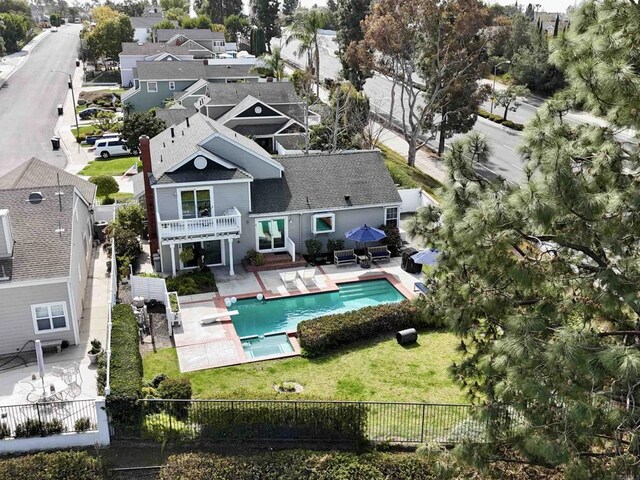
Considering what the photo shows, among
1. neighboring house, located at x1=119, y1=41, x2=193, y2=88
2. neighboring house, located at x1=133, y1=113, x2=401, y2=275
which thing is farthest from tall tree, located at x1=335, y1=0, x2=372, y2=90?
neighboring house, located at x1=133, y1=113, x2=401, y2=275

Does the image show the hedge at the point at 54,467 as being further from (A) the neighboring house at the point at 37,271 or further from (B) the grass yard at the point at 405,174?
(B) the grass yard at the point at 405,174

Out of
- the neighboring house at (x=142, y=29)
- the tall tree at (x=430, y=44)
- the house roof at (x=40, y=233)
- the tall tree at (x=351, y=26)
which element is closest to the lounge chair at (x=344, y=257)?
the house roof at (x=40, y=233)

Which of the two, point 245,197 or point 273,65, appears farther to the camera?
point 273,65

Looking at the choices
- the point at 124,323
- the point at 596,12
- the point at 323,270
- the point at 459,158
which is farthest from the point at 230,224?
the point at 596,12

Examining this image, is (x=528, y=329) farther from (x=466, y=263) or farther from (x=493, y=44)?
(x=493, y=44)

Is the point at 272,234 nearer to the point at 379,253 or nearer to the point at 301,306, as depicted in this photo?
the point at 301,306

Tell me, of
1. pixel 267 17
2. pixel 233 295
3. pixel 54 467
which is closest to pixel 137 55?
pixel 267 17

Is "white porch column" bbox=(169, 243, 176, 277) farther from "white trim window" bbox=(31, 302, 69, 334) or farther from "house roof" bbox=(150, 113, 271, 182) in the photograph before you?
"white trim window" bbox=(31, 302, 69, 334)
